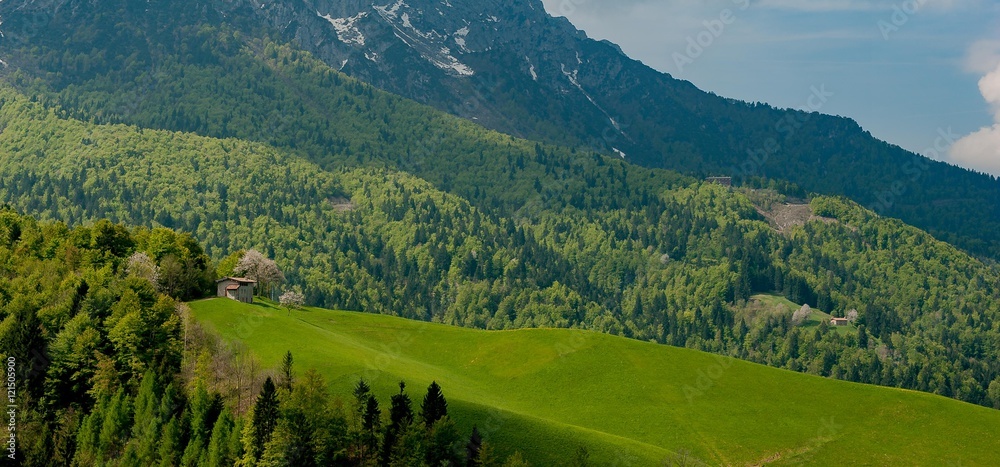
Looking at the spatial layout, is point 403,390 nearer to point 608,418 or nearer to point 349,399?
point 349,399

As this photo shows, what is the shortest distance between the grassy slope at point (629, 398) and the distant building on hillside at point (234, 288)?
5.32 metres

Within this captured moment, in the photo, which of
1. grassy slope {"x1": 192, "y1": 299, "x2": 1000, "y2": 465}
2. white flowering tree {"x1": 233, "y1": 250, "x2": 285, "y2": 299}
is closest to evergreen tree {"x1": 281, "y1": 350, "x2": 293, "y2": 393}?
grassy slope {"x1": 192, "y1": 299, "x2": 1000, "y2": 465}

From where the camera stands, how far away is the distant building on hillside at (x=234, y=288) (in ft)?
522

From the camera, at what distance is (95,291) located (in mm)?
134625

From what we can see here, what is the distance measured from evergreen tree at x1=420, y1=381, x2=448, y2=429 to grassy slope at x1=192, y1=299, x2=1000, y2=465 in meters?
3.53

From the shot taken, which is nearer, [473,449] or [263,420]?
[263,420]

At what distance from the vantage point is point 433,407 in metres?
113

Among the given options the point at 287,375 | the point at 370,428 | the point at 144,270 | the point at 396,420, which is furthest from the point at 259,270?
the point at 370,428

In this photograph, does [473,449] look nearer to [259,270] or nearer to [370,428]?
[370,428]

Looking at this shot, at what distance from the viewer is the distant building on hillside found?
522 feet

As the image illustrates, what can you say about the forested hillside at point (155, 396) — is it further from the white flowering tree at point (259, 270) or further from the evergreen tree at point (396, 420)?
the white flowering tree at point (259, 270)

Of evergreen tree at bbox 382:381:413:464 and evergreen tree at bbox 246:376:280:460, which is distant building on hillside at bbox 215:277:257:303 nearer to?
evergreen tree at bbox 246:376:280:460

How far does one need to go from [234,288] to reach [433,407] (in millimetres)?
59863

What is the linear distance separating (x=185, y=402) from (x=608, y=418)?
58.5 meters
